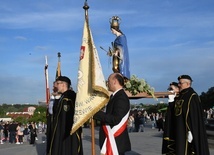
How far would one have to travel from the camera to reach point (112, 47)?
510 inches

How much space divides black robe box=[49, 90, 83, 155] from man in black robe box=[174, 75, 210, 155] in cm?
190

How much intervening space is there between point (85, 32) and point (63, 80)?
0.96m

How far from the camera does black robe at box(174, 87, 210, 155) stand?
24.8 ft

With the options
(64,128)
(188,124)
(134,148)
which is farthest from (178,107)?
(134,148)

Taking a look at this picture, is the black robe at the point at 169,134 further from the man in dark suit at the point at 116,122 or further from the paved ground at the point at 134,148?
→ the paved ground at the point at 134,148

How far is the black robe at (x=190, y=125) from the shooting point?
7.57 m

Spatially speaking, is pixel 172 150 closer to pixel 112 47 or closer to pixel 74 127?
pixel 74 127

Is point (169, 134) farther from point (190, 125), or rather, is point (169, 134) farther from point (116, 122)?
point (116, 122)

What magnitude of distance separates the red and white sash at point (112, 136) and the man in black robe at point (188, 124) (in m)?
1.74

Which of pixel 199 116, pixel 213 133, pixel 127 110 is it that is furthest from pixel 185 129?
pixel 213 133

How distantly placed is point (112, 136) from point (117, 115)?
0.37m

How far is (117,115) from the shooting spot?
6.27m

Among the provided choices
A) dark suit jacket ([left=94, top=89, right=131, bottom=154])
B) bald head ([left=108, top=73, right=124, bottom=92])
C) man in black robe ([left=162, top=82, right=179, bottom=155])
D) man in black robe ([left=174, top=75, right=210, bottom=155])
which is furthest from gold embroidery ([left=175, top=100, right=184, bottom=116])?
bald head ([left=108, top=73, right=124, bottom=92])

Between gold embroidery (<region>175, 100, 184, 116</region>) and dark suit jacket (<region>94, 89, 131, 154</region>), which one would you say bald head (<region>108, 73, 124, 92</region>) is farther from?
gold embroidery (<region>175, 100, 184, 116</region>)
